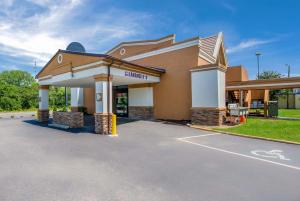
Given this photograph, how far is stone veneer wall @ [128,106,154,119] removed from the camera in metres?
16.5

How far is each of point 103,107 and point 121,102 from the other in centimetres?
847

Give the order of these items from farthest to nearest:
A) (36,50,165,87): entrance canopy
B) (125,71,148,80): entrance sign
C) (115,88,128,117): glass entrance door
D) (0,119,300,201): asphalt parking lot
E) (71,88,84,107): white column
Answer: (71,88,84,107): white column, (115,88,128,117): glass entrance door, (125,71,148,80): entrance sign, (36,50,165,87): entrance canopy, (0,119,300,201): asphalt parking lot

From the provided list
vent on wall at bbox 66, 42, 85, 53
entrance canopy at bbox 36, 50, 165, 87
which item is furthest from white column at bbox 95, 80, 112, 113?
vent on wall at bbox 66, 42, 85, 53

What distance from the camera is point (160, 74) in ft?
52.6

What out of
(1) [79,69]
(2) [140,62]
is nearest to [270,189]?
(1) [79,69]

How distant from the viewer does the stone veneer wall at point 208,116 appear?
1263 centimetres

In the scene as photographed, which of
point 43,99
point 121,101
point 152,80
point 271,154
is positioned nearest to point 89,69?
point 152,80

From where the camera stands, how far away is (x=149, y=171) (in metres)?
5.09

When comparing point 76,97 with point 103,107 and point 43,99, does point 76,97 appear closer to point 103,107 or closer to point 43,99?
point 43,99

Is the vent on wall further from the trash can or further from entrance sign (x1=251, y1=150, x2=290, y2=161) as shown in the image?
the trash can

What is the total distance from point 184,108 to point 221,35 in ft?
29.0

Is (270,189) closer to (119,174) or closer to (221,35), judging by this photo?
(119,174)

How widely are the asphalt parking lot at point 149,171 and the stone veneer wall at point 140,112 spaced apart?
8100 mm

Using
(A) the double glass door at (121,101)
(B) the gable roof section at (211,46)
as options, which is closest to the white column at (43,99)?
(A) the double glass door at (121,101)
